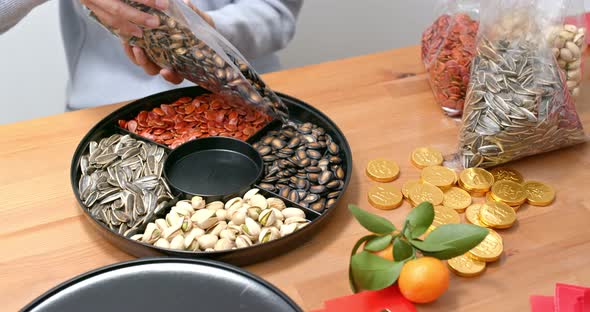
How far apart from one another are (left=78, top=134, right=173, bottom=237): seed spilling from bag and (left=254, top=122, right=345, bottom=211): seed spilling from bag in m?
0.16

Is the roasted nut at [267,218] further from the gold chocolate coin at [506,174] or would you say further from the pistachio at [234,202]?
the gold chocolate coin at [506,174]

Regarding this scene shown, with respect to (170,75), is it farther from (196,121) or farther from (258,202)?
(258,202)

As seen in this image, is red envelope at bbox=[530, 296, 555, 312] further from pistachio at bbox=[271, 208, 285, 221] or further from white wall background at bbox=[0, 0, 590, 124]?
white wall background at bbox=[0, 0, 590, 124]

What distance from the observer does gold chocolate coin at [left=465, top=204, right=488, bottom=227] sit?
0.89 meters

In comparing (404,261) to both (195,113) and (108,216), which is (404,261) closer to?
(108,216)

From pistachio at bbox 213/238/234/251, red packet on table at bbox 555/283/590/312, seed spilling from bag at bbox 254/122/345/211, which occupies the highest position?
red packet on table at bbox 555/283/590/312

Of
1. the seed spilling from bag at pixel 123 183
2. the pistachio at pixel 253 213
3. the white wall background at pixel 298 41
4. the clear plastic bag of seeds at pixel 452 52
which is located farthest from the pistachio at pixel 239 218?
the white wall background at pixel 298 41

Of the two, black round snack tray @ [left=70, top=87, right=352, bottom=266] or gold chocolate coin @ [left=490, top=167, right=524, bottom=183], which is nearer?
black round snack tray @ [left=70, top=87, right=352, bottom=266]

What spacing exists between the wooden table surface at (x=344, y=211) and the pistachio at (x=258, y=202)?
0.08m

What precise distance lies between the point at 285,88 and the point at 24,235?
21.6 inches

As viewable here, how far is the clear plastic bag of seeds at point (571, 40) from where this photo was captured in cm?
98

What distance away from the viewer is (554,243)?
33.6 inches

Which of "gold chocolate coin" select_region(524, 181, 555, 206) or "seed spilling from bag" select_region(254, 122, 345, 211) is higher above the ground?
"gold chocolate coin" select_region(524, 181, 555, 206)

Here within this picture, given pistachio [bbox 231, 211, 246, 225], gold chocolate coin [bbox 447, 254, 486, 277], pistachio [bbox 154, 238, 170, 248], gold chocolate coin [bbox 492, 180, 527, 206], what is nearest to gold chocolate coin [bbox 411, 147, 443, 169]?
gold chocolate coin [bbox 492, 180, 527, 206]
